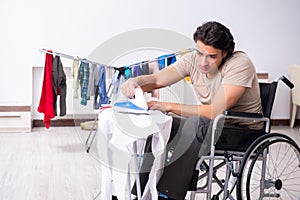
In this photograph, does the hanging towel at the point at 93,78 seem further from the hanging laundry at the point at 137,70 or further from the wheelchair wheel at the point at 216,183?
the wheelchair wheel at the point at 216,183

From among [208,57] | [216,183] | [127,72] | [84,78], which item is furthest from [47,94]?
[208,57]

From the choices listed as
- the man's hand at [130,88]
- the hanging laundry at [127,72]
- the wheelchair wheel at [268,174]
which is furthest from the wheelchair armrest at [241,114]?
the hanging laundry at [127,72]

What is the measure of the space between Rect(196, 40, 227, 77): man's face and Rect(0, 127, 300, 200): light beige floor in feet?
3.54

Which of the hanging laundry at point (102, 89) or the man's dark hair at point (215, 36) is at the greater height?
the man's dark hair at point (215, 36)

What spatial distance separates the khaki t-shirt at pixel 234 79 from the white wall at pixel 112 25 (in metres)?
2.72

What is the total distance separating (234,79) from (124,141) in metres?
0.60

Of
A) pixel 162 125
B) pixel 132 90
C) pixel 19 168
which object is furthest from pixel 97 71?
pixel 162 125

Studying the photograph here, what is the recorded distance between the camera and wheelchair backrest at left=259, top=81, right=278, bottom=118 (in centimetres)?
258

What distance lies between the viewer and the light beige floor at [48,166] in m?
3.14

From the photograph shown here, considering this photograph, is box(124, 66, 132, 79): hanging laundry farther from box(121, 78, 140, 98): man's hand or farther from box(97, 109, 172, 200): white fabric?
box(97, 109, 172, 200): white fabric

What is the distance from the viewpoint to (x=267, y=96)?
8.60ft

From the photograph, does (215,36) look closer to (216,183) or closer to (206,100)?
(206,100)

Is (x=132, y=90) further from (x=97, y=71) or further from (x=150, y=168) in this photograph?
(x=97, y=71)

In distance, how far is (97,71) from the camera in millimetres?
4348
